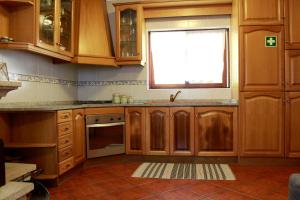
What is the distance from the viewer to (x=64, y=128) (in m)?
2.64

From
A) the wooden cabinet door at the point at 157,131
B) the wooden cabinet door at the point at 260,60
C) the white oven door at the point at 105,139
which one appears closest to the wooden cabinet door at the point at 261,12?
the wooden cabinet door at the point at 260,60

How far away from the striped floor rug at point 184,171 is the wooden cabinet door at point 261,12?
1811 mm

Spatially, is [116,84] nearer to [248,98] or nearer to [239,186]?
[248,98]

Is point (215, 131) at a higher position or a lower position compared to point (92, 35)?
lower

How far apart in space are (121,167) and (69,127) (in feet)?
2.95

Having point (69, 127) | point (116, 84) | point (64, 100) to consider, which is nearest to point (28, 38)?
point (69, 127)

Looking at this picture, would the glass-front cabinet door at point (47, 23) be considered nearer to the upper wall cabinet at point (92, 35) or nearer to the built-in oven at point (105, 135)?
the upper wall cabinet at point (92, 35)

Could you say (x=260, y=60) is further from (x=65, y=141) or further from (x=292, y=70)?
(x=65, y=141)

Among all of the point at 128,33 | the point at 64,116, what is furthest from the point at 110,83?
the point at 64,116

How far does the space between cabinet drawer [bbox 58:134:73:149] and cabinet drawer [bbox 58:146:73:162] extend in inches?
1.6

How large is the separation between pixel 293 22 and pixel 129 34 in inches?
83.5

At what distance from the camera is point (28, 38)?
97.7 inches

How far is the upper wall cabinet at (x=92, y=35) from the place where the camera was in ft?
11.2

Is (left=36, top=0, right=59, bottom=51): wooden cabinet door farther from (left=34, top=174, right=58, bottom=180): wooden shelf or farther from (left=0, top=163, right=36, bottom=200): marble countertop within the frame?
(left=0, top=163, right=36, bottom=200): marble countertop
